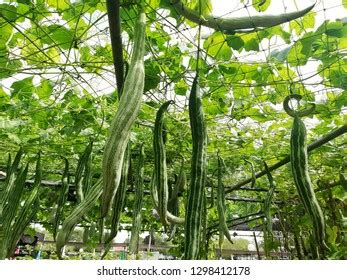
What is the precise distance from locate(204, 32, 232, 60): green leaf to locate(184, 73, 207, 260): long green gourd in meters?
1.13

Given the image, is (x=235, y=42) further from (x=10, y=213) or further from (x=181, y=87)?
(x=10, y=213)

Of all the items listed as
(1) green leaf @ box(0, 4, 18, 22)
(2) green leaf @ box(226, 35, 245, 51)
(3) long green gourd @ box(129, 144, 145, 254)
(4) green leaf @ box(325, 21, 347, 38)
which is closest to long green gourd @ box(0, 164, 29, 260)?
(3) long green gourd @ box(129, 144, 145, 254)

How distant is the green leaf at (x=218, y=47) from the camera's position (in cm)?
248

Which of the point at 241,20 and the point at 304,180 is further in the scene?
the point at 304,180

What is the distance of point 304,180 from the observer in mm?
1544

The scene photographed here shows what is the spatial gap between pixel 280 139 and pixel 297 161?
104 inches

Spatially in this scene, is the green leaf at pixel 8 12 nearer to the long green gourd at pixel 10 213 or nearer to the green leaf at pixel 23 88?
the green leaf at pixel 23 88

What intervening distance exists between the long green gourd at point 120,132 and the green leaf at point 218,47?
134 cm

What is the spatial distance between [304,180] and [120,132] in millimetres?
872

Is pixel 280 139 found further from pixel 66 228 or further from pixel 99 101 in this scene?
pixel 66 228

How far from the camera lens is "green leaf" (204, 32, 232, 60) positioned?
2479 mm

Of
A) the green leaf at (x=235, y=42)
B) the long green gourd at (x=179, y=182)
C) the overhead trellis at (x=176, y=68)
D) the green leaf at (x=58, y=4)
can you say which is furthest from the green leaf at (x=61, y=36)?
the long green gourd at (x=179, y=182)

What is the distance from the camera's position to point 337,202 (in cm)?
585

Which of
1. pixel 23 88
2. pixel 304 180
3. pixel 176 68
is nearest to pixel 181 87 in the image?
pixel 176 68
